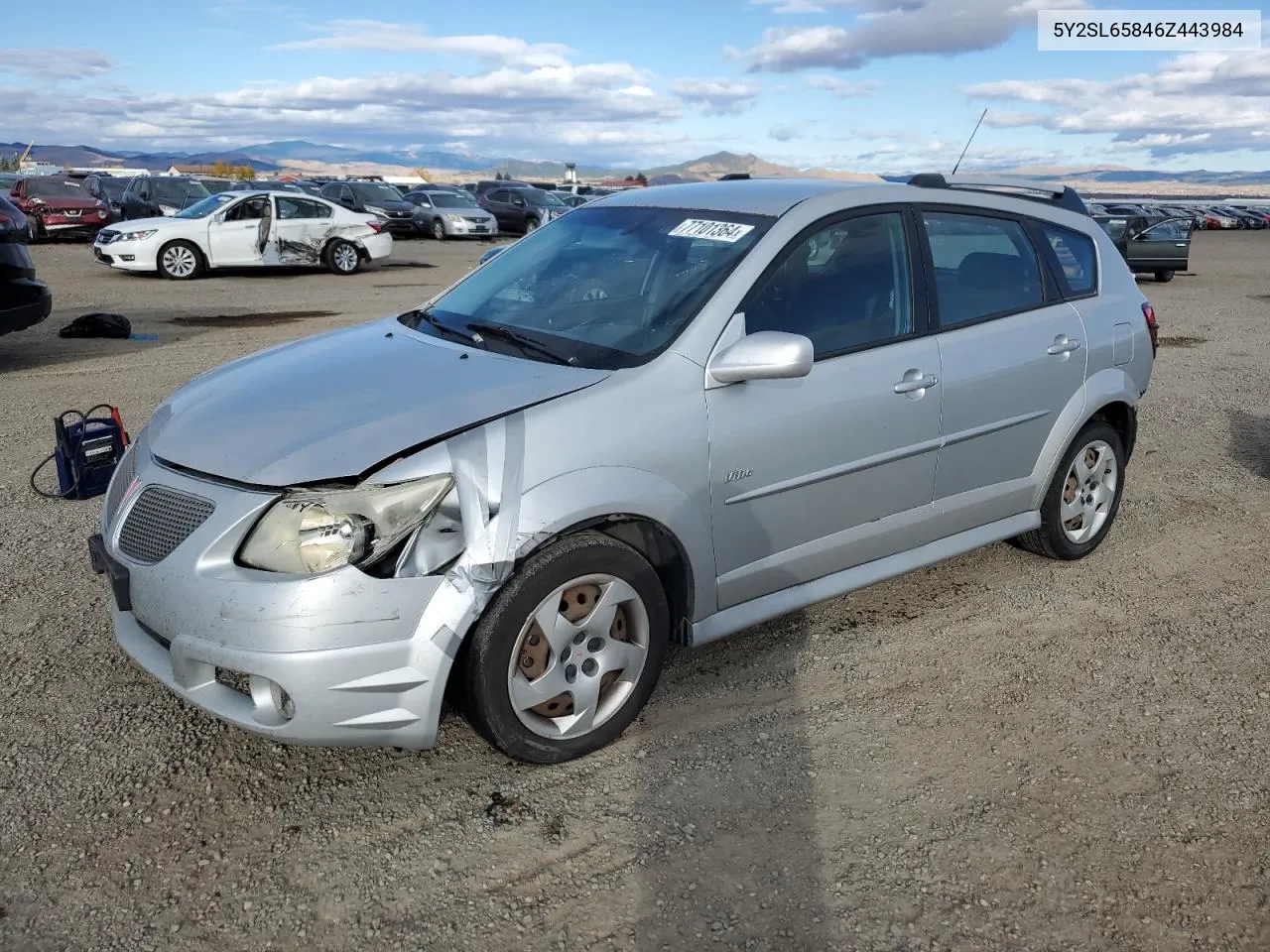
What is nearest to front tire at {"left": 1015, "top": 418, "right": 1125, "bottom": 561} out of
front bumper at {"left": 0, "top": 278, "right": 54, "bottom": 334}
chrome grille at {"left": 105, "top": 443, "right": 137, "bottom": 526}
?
chrome grille at {"left": 105, "top": 443, "right": 137, "bottom": 526}

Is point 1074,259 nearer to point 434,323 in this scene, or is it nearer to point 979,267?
point 979,267

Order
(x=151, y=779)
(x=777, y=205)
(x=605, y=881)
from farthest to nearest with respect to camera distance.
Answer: (x=777, y=205) → (x=151, y=779) → (x=605, y=881)

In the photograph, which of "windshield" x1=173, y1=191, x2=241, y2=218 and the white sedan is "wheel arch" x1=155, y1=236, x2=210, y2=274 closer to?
the white sedan

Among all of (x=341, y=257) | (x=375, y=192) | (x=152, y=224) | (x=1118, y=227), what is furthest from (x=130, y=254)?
(x=1118, y=227)

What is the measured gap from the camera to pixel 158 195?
2775cm

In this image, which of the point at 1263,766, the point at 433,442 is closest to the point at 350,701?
the point at 433,442

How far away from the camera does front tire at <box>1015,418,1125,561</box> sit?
16.1ft

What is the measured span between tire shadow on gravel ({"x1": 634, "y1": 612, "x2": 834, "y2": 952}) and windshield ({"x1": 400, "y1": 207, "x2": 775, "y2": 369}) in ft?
4.13

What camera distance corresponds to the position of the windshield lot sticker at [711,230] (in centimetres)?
390

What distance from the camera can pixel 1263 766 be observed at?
11.2 ft

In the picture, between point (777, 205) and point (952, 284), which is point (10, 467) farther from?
point (952, 284)

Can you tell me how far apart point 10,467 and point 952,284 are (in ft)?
18.0

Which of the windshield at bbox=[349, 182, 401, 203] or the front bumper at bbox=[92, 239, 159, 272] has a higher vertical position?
the windshield at bbox=[349, 182, 401, 203]

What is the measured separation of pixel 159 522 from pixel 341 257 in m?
17.1
